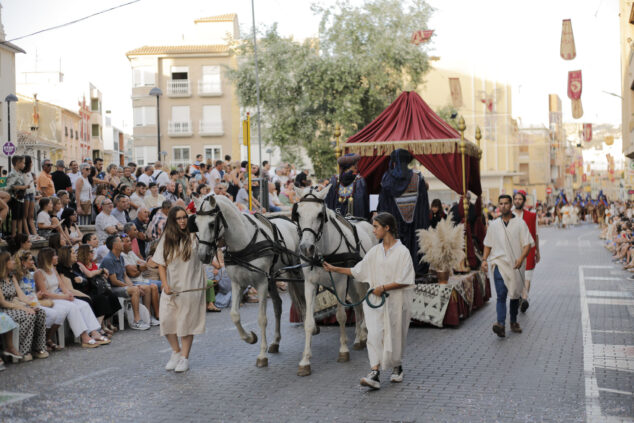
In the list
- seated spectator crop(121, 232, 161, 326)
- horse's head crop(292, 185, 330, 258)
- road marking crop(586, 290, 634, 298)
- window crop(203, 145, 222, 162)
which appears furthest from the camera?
window crop(203, 145, 222, 162)

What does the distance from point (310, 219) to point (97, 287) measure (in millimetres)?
4819

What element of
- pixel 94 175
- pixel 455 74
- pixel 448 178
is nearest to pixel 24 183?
pixel 94 175

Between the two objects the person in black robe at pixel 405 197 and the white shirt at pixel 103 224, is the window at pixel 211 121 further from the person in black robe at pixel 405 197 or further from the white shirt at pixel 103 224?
the person in black robe at pixel 405 197

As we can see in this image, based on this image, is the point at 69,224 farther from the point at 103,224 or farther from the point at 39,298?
the point at 39,298

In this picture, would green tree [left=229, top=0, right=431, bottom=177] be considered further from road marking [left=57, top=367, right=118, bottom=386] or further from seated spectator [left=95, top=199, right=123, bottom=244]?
road marking [left=57, top=367, right=118, bottom=386]

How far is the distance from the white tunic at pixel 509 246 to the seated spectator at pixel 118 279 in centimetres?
581

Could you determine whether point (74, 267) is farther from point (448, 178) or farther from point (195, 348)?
point (448, 178)

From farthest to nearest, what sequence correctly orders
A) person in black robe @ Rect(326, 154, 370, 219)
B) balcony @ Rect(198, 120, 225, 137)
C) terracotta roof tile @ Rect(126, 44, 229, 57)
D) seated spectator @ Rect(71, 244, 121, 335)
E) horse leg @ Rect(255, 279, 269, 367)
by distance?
balcony @ Rect(198, 120, 225, 137) → terracotta roof tile @ Rect(126, 44, 229, 57) → seated spectator @ Rect(71, 244, 121, 335) → person in black robe @ Rect(326, 154, 370, 219) → horse leg @ Rect(255, 279, 269, 367)

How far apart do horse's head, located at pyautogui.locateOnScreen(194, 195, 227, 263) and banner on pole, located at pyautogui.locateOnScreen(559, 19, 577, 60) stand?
21.3m

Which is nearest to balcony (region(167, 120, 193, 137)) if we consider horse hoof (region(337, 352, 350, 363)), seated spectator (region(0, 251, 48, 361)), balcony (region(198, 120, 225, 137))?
balcony (region(198, 120, 225, 137))

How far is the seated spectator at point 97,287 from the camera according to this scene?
461 inches

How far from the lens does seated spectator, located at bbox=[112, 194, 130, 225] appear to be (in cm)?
1566

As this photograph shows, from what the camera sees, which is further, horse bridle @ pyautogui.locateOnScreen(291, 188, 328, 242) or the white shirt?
the white shirt

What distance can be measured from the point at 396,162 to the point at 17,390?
21.9 ft
